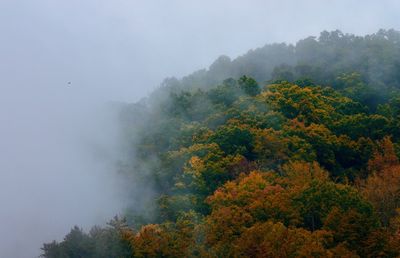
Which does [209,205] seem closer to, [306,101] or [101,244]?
[101,244]

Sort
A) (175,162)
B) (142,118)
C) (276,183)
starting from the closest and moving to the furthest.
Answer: (276,183), (175,162), (142,118)

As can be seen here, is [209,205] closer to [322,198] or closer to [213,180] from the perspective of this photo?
[213,180]

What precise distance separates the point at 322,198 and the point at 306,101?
75.9ft

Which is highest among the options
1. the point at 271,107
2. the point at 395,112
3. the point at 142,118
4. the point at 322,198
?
the point at 142,118

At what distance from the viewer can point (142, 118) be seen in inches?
2844

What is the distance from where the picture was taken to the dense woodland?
34594 millimetres

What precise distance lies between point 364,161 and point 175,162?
1565 cm

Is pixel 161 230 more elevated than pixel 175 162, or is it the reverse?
pixel 175 162

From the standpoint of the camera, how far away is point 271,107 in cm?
5828

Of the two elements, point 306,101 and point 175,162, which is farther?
point 306,101

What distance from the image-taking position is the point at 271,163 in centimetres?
4897

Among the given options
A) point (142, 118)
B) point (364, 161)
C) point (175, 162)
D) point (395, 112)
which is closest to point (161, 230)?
point (175, 162)

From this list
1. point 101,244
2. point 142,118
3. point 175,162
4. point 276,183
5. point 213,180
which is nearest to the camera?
point 101,244

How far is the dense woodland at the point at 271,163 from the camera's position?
34594 millimetres
